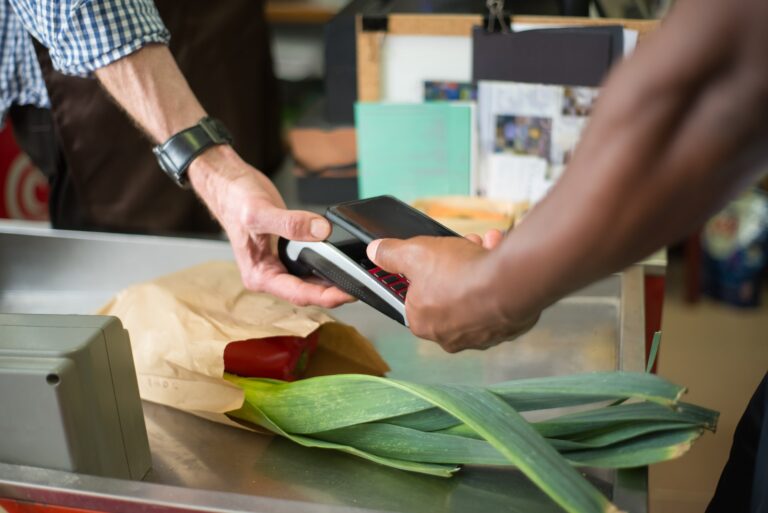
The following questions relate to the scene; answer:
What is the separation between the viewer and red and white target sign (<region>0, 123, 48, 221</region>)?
81.2 inches

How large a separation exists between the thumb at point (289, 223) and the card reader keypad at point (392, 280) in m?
0.09

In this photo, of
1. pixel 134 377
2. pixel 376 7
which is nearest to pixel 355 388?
pixel 134 377

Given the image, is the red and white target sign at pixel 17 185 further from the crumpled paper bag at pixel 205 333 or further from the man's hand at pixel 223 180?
the crumpled paper bag at pixel 205 333

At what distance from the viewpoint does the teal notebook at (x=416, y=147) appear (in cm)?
135

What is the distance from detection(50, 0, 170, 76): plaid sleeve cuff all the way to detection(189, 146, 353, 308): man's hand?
17 centimetres

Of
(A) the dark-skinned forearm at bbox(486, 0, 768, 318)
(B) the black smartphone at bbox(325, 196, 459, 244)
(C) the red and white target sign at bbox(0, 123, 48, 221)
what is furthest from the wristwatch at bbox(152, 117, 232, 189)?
(C) the red and white target sign at bbox(0, 123, 48, 221)

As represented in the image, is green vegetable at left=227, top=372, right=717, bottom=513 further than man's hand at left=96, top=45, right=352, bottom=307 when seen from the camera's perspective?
No

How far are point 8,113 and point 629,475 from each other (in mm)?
1140

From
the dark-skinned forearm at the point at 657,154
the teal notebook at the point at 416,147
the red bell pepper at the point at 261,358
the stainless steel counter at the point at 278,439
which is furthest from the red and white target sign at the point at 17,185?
the dark-skinned forearm at the point at 657,154

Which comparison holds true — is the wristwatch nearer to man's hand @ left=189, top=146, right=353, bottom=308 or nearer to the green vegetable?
man's hand @ left=189, top=146, right=353, bottom=308

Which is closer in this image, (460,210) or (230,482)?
(230,482)

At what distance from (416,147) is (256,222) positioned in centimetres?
41

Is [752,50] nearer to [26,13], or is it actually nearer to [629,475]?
[629,475]

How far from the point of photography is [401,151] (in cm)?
137
